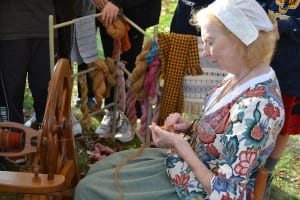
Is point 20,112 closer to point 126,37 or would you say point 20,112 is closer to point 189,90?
point 126,37

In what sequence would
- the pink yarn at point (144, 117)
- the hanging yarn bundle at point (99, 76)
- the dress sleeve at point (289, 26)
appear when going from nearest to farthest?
the dress sleeve at point (289, 26) < the pink yarn at point (144, 117) < the hanging yarn bundle at point (99, 76)

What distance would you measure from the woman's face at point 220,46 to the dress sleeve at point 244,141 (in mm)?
141

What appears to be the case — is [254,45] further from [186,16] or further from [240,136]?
[186,16]

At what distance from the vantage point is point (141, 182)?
1653 millimetres

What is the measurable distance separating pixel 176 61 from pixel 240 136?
0.95 m

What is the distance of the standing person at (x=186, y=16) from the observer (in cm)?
246

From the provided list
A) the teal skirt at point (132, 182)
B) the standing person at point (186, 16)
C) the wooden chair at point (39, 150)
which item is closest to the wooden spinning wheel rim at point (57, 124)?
the wooden chair at point (39, 150)

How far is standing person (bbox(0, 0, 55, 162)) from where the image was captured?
238 centimetres

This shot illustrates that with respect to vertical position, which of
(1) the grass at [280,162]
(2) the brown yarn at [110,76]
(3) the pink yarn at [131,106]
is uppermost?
(2) the brown yarn at [110,76]

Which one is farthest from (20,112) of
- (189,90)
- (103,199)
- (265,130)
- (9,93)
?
(265,130)

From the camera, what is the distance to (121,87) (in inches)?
113

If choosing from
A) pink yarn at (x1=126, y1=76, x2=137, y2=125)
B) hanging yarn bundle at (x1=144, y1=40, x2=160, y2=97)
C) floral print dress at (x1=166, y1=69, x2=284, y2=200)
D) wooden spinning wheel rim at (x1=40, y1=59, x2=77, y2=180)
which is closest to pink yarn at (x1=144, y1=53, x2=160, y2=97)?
hanging yarn bundle at (x1=144, y1=40, x2=160, y2=97)

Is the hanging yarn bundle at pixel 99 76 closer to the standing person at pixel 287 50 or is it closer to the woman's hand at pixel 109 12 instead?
the woman's hand at pixel 109 12

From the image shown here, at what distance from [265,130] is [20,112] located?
5.49 feet
